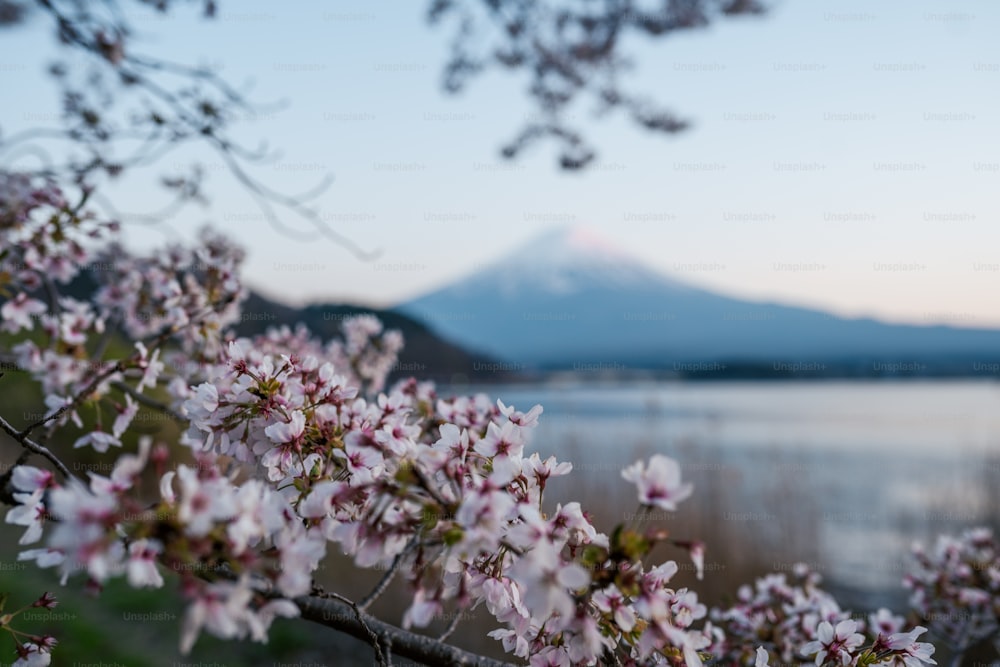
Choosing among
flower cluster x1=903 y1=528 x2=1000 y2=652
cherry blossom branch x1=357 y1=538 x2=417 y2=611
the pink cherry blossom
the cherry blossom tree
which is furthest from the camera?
flower cluster x1=903 y1=528 x2=1000 y2=652

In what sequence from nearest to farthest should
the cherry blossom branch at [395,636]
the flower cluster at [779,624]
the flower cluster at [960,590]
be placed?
the cherry blossom branch at [395,636] → the flower cluster at [779,624] → the flower cluster at [960,590]

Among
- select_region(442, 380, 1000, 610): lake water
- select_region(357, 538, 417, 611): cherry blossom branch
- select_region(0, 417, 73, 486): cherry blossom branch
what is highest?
select_region(0, 417, 73, 486): cherry blossom branch

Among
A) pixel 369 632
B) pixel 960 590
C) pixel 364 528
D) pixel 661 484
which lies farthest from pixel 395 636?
pixel 960 590

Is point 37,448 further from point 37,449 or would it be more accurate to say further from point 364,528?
point 364,528

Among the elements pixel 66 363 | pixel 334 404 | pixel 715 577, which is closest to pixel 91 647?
pixel 66 363

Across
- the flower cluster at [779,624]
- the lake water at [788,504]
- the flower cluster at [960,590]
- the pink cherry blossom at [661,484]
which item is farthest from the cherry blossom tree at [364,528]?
the lake water at [788,504]

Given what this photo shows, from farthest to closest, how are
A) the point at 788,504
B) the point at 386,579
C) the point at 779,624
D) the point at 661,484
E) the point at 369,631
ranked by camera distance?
the point at 788,504 → the point at 779,624 → the point at 386,579 → the point at 369,631 → the point at 661,484

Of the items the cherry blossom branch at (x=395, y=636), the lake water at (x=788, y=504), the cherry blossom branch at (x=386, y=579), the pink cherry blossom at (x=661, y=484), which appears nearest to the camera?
the pink cherry blossom at (x=661, y=484)

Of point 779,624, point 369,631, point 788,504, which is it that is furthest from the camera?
point 788,504

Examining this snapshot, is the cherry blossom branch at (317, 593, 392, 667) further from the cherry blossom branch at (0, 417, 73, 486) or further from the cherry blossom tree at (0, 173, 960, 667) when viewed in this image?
the cherry blossom branch at (0, 417, 73, 486)

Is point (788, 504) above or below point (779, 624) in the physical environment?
below

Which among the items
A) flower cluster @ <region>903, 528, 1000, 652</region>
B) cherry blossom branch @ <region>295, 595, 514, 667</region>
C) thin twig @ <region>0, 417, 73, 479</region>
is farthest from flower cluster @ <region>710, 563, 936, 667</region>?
thin twig @ <region>0, 417, 73, 479</region>

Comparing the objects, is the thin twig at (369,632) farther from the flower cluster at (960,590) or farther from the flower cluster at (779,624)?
the flower cluster at (960,590)

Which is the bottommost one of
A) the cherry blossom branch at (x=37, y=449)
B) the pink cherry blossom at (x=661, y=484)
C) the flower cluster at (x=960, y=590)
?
the flower cluster at (x=960, y=590)
